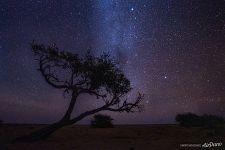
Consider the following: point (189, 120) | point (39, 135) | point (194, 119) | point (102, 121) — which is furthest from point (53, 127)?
point (194, 119)

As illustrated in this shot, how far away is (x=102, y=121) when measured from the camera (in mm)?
54656

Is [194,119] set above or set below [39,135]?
above

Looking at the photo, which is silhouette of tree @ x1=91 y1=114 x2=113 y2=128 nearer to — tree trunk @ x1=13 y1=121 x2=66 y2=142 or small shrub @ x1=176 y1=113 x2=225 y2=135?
small shrub @ x1=176 y1=113 x2=225 y2=135

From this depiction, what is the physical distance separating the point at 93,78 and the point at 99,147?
20.8 ft

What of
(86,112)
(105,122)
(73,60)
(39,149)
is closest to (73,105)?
(86,112)

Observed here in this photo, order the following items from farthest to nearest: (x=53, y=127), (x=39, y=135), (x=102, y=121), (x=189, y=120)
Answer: (x=189, y=120) < (x=102, y=121) < (x=53, y=127) < (x=39, y=135)

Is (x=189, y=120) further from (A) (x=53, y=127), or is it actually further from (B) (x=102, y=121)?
(A) (x=53, y=127)

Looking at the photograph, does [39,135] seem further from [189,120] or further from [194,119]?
[194,119]

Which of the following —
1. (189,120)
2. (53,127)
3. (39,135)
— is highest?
(189,120)

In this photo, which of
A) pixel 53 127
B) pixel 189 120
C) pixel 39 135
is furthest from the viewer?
pixel 189 120

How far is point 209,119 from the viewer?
5919cm

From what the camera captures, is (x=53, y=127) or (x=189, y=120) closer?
(x=53, y=127)

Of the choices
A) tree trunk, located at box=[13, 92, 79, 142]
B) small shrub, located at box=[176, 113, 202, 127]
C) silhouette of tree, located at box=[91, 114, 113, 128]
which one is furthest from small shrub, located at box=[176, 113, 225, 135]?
tree trunk, located at box=[13, 92, 79, 142]

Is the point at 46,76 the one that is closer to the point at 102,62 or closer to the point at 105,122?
the point at 102,62
